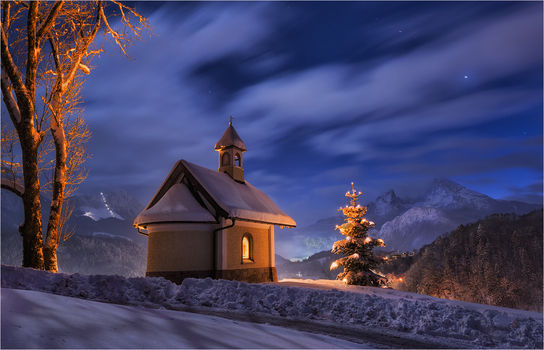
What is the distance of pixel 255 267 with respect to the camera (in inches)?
708

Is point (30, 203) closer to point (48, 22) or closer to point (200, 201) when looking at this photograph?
point (48, 22)

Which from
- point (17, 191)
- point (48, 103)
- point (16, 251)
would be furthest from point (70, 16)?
point (16, 251)

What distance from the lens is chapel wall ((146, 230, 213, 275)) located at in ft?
51.3

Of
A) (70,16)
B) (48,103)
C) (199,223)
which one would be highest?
(70,16)

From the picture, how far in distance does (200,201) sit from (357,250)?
9.52 m

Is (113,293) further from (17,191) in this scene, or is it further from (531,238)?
(531,238)

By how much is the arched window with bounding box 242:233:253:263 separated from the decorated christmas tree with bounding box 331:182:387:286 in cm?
474

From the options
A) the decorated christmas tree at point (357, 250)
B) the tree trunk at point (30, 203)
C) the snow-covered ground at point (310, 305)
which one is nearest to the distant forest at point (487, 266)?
the decorated christmas tree at point (357, 250)

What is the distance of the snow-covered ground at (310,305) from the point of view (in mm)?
7309

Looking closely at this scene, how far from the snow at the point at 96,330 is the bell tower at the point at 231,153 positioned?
17.3 meters

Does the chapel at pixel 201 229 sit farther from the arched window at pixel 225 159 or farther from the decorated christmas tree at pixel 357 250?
the decorated christmas tree at pixel 357 250

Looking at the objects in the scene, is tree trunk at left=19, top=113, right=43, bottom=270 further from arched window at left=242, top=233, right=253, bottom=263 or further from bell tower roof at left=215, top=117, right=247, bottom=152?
bell tower roof at left=215, top=117, right=247, bottom=152

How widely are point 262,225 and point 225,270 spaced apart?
411 centimetres

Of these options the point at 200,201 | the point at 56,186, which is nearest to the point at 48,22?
the point at 56,186
